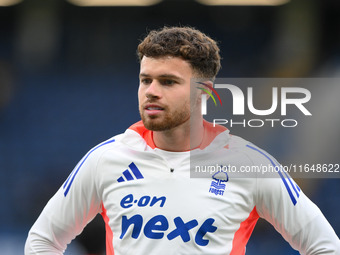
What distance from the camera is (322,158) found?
6242 mm

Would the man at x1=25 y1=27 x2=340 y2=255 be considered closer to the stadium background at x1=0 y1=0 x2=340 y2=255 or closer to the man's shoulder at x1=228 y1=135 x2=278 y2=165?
the man's shoulder at x1=228 y1=135 x2=278 y2=165

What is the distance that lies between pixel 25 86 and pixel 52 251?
170 inches

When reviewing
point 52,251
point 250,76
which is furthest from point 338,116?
point 52,251

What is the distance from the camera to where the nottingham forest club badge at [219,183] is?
8.73 ft

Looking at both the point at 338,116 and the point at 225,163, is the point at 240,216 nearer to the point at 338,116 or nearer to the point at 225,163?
the point at 225,163

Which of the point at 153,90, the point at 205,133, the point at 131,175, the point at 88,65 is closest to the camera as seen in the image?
the point at 153,90

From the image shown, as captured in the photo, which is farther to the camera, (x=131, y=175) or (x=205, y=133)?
(x=205, y=133)

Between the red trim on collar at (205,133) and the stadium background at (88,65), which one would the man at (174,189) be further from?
the stadium background at (88,65)

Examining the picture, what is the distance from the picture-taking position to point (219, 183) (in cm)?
269

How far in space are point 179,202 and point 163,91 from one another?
1.64 ft

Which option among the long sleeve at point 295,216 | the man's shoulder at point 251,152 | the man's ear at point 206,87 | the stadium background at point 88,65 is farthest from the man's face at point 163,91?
the stadium background at point 88,65

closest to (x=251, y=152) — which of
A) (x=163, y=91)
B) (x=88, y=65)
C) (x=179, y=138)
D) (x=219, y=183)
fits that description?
(x=219, y=183)

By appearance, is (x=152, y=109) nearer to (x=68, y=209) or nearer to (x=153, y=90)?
(x=153, y=90)

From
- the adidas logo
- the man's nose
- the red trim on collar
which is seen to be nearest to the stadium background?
the red trim on collar
